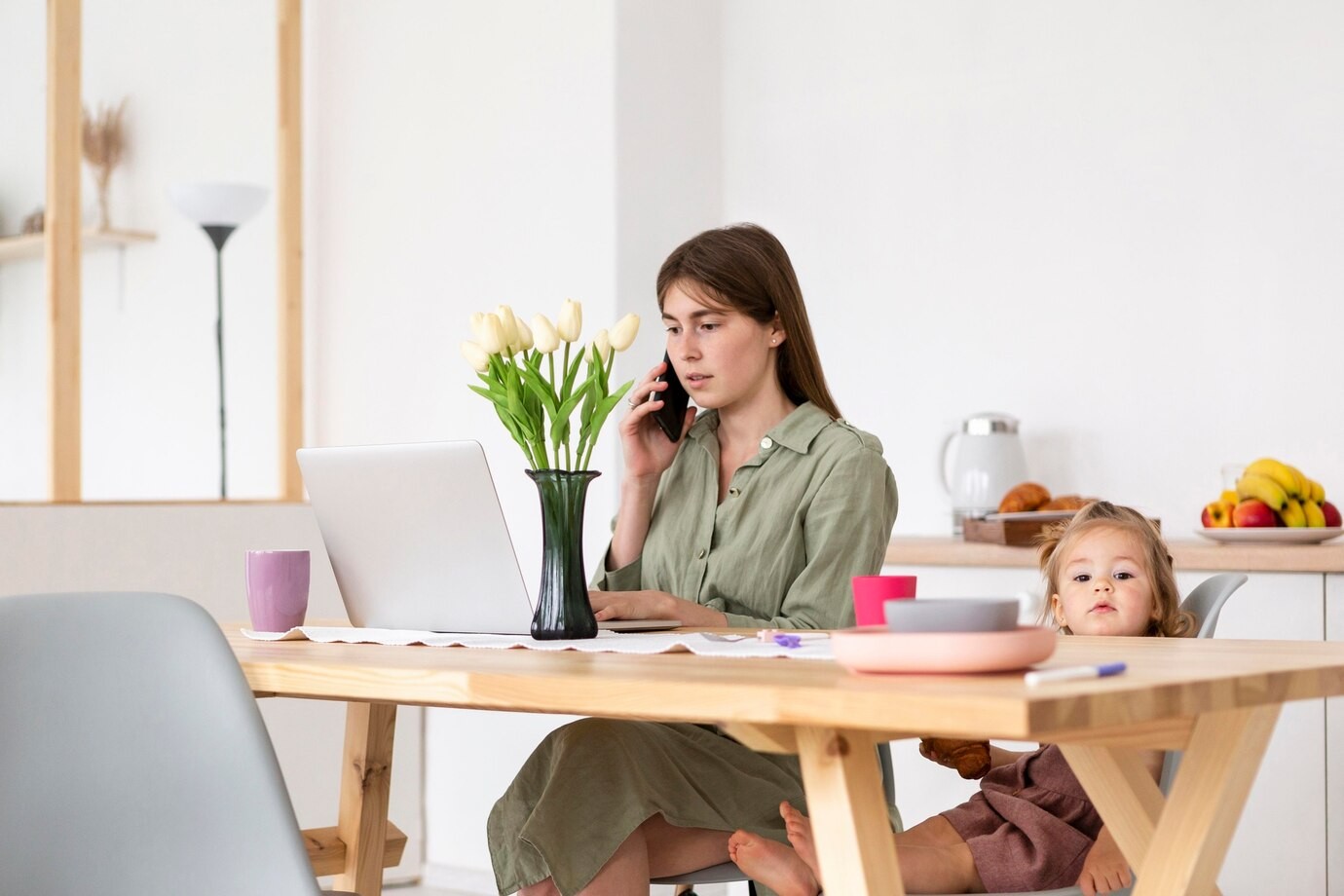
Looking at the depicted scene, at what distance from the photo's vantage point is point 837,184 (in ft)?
12.2

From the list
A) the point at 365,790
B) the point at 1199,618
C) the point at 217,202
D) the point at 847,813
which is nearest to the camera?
the point at 847,813

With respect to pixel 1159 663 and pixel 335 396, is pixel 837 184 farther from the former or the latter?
pixel 1159 663

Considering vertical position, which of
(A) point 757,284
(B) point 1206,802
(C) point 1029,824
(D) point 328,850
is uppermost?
(A) point 757,284

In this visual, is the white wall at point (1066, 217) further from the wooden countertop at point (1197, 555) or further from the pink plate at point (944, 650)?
the pink plate at point (944, 650)

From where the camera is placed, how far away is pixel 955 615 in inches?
45.7

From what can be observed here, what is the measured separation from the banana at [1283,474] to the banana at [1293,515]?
2cm

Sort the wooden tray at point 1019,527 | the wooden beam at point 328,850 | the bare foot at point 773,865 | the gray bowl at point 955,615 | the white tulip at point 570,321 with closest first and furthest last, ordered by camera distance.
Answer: the gray bowl at point 955,615, the bare foot at point 773,865, the white tulip at point 570,321, the wooden beam at point 328,850, the wooden tray at point 1019,527

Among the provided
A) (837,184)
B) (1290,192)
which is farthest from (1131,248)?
(837,184)

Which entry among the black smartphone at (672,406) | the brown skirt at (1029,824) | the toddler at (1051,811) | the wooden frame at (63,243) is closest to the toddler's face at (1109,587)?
the toddler at (1051,811)

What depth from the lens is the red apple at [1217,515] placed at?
283 centimetres

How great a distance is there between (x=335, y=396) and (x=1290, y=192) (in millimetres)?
2228

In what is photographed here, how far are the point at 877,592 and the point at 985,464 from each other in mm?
1729

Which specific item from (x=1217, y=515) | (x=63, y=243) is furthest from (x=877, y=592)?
(x=63, y=243)

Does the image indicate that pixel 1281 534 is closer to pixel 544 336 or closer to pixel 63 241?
pixel 544 336
